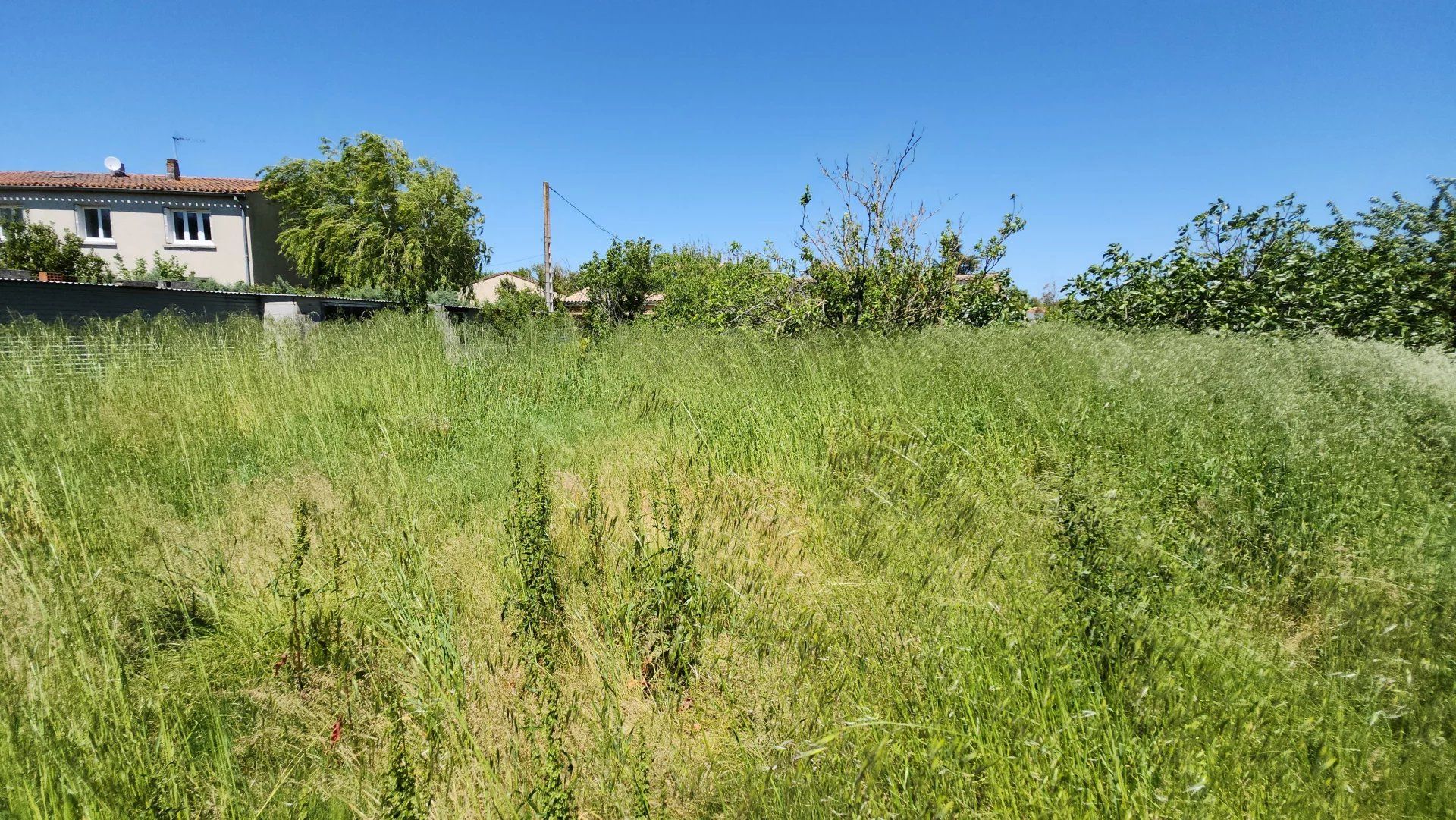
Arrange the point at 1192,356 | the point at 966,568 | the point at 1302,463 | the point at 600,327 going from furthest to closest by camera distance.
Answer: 1. the point at 600,327
2. the point at 1192,356
3. the point at 1302,463
4. the point at 966,568

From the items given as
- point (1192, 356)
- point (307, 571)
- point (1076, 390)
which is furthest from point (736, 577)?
point (1192, 356)

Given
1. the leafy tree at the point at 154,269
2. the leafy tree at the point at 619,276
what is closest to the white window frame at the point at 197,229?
the leafy tree at the point at 154,269

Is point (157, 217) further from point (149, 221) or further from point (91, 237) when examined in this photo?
point (91, 237)

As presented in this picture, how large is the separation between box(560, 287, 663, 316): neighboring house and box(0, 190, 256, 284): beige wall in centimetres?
1449

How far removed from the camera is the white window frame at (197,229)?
2548 cm

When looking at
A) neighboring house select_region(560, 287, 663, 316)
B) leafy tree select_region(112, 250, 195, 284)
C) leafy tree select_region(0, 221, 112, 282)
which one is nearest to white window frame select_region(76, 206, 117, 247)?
leafy tree select_region(112, 250, 195, 284)

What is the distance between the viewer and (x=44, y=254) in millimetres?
20172

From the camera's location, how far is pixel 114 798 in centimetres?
147

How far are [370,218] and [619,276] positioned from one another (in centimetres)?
1451

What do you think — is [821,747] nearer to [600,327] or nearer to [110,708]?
[110,708]

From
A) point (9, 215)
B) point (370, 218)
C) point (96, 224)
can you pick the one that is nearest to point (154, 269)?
point (96, 224)

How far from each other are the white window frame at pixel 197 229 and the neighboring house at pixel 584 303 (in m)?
15.6

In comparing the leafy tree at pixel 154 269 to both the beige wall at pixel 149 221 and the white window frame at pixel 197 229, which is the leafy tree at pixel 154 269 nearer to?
the beige wall at pixel 149 221

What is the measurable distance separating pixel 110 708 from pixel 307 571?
89cm
